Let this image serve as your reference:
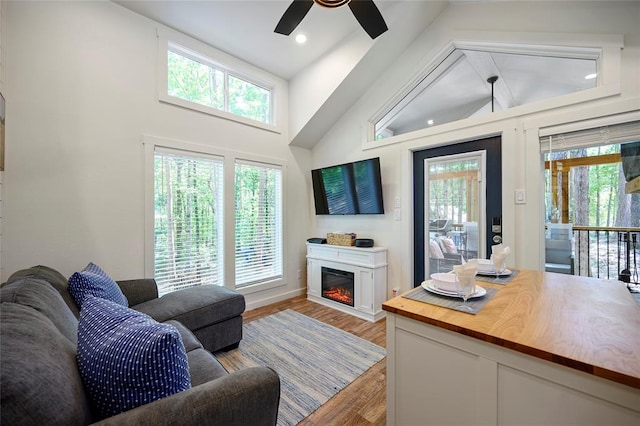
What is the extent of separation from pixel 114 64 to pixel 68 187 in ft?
4.29

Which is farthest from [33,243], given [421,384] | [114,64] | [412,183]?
[412,183]

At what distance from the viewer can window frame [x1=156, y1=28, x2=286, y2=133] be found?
9.25 ft

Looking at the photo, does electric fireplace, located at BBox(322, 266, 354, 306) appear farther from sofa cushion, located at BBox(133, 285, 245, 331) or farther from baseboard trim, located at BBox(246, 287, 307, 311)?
sofa cushion, located at BBox(133, 285, 245, 331)

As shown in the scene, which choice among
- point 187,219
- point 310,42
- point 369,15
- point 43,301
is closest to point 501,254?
point 369,15

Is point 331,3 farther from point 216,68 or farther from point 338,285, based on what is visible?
point 338,285

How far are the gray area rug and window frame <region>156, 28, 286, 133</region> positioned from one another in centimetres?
266

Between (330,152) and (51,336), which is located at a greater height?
(330,152)

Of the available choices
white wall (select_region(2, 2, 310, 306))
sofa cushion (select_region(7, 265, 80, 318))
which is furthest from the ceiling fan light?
sofa cushion (select_region(7, 265, 80, 318))

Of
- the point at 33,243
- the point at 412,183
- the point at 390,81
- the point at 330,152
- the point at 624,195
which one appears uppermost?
the point at 390,81

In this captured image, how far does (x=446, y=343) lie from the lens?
1.03m

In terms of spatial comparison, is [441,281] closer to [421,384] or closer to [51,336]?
[421,384]

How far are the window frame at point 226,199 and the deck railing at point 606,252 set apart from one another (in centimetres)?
341

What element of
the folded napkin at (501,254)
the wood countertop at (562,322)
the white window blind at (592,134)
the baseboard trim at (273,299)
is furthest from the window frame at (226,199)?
the white window blind at (592,134)

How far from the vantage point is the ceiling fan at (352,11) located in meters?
1.99
